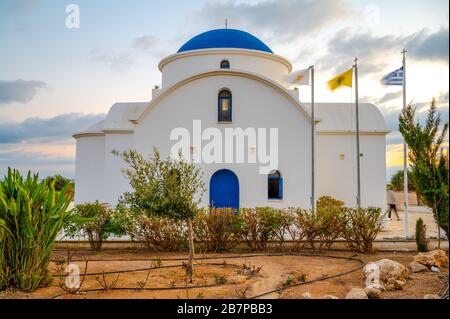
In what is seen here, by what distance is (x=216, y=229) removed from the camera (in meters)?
9.98

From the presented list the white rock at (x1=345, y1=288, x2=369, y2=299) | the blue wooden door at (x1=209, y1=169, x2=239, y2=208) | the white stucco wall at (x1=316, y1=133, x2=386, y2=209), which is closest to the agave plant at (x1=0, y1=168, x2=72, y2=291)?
the white rock at (x1=345, y1=288, x2=369, y2=299)

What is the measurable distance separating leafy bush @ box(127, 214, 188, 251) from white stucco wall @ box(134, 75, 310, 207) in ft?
15.2

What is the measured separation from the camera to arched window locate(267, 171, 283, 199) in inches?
579

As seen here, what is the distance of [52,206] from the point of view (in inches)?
262

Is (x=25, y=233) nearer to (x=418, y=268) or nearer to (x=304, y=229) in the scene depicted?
(x=304, y=229)

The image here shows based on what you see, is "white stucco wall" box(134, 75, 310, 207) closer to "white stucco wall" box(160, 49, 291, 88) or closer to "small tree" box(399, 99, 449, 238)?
"white stucco wall" box(160, 49, 291, 88)

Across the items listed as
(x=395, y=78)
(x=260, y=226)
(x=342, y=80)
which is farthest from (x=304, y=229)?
(x=342, y=80)

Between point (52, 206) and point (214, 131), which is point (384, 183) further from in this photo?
point (52, 206)

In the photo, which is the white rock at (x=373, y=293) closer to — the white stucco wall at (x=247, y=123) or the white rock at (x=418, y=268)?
the white rock at (x=418, y=268)

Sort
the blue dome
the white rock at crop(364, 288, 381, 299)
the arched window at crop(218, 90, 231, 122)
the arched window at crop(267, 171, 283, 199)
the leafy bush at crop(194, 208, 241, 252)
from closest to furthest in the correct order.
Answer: the white rock at crop(364, 288, 381, 299)
the leafy bush at crop(194, 208, 241, 252)
the arched window at crop(267, 171, 283, 199)
the arched window at crop(218, 90, 231, 122)
the blue dome

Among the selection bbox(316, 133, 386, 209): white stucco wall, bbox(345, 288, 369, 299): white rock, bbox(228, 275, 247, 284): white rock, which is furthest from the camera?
bbox(316, 133, 386, 209): white stucco wall

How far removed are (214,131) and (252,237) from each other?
557 centimetres
